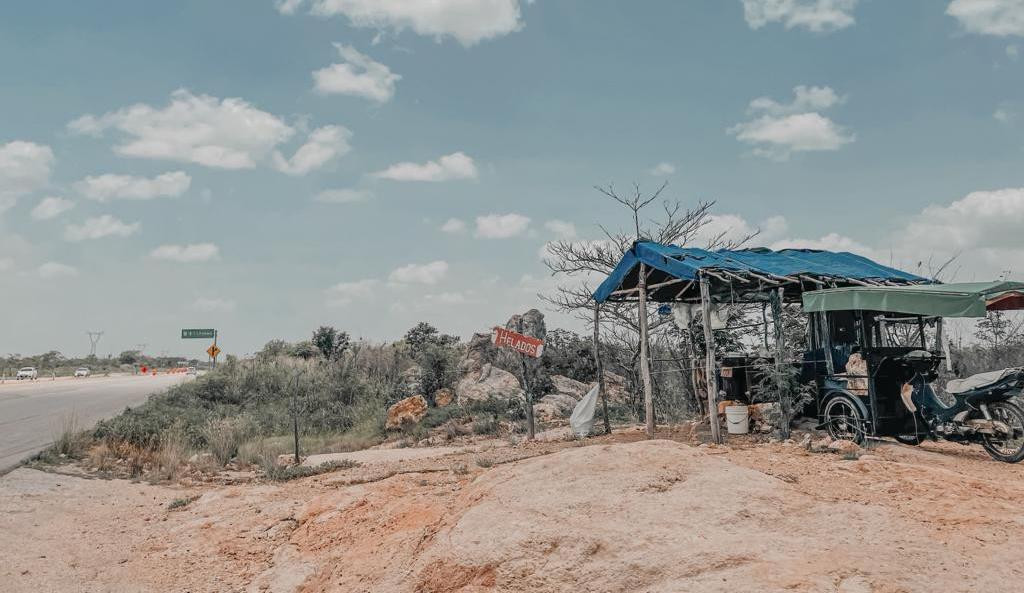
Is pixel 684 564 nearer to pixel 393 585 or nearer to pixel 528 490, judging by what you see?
pixel 528 490

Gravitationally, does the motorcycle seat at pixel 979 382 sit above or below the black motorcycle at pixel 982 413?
above

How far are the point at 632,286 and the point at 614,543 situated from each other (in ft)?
29.0

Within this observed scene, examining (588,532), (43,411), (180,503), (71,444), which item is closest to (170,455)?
(71,444)

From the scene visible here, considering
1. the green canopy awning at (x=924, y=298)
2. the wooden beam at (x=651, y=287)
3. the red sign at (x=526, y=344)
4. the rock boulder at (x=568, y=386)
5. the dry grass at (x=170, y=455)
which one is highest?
the wooden beam at (x=651, y=287)

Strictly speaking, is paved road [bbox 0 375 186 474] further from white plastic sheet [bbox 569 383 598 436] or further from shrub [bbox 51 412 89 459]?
white plastic sheet [bbox 569 383 598 436]

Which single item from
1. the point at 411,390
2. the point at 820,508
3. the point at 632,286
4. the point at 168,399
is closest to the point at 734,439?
the point at 632,286

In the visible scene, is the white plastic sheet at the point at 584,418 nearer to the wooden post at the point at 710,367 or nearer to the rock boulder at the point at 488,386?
the wooden post at the point at 710,367

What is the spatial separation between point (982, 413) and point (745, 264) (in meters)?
3.90

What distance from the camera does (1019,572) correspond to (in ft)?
14.6

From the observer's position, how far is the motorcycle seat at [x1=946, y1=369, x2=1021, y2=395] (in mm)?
9328

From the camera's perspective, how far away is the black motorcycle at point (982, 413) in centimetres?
933

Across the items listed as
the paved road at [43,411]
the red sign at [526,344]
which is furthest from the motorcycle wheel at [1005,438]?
the paved road at [43,411]

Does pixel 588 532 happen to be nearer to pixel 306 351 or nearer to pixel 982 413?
pixel 982 413

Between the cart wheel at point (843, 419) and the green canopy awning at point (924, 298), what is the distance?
1.40 metres
